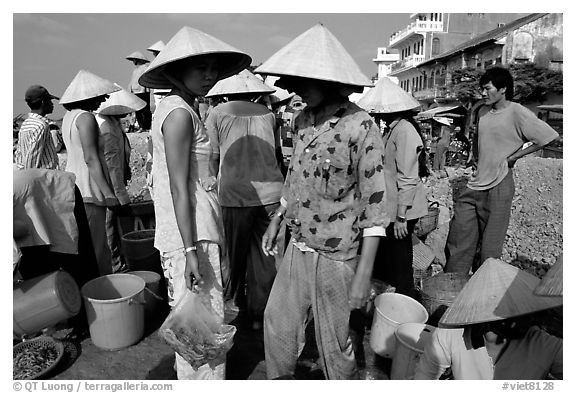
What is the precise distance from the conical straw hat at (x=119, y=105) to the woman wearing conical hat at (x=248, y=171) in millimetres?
1623

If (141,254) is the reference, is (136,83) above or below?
above

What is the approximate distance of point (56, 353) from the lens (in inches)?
121

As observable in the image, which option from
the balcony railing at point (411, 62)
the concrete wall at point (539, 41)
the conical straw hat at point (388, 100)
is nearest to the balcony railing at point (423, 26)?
the balcony railing at point (411, 62)

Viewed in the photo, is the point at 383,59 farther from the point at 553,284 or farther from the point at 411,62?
the point at 553,284

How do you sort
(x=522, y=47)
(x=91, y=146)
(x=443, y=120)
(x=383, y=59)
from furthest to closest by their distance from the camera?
1. (x=383, y=59)
2. (x=522, y=47)
3. (x=443, y=120)
4. (x=91, y=146)

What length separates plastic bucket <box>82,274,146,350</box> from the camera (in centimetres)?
314

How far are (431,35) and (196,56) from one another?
45923 millimetres

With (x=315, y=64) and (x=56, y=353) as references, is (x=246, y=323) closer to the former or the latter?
(x=56, y=353)

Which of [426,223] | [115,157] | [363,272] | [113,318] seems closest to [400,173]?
[363,272]

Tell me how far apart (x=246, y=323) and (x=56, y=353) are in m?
1.51

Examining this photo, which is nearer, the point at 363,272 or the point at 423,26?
the point at 363,272

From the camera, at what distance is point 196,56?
2369 millimetres

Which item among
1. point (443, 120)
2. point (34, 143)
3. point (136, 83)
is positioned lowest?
point (34, 143)

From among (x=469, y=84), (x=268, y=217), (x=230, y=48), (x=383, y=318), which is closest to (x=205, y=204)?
(x=230, y=48)
